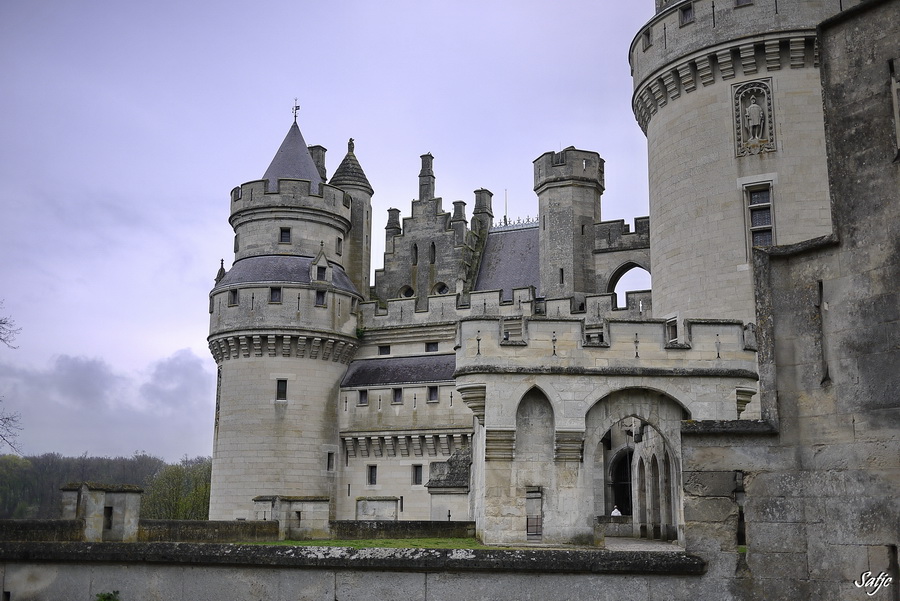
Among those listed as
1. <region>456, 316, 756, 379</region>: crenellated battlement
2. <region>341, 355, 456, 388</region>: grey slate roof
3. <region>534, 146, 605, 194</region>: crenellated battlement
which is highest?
<region>534, 146, 605, 194</region>: crenellated battlement

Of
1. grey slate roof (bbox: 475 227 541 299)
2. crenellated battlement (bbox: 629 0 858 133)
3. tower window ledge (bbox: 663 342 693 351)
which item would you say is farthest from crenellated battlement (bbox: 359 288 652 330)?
tower window ledge (bbox: 663 342 693 351)

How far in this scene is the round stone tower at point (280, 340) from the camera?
36.7 metres

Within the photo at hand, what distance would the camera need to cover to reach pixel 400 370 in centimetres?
3878

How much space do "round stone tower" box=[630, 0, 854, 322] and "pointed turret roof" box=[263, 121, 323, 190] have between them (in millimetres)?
18381

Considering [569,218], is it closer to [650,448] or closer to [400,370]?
[400,370]

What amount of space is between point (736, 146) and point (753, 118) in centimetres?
83

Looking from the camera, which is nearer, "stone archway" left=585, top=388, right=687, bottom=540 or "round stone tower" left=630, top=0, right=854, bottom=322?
"stone archway" left=585, top=388, right=687, bottom=540

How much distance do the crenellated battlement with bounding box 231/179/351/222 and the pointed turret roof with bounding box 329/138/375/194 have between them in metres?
4.78

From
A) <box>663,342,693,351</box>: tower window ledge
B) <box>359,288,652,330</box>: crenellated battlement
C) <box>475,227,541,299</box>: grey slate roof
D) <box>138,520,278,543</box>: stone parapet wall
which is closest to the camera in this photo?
<box>663,342,693,351</box>: tower window ledge

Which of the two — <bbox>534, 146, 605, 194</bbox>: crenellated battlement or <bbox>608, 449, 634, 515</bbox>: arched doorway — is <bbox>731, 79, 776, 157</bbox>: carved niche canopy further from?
<bbox>534, 146, 605, 194</bbox>: crenellated battlement

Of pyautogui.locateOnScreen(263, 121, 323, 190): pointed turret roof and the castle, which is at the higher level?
pyautogui.locateOnScreen(263, 121, 323, 190): pointed turret roof

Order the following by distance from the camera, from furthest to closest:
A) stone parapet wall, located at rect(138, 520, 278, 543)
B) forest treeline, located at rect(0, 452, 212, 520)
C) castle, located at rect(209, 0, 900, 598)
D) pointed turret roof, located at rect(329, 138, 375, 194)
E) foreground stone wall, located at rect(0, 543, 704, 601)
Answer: forest treeline, located at rect(0, 452, 212, 520)
pointed turret roof, located at rect(329, 138, 375, 194)
stone parapet wall, located at rect(138, 520, 278, 543)
foreground stone wall, located at rect(0, 543, 704, 601)
castle, located at rect(209, 0, 900, 598)

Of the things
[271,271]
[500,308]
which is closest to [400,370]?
[500,308]

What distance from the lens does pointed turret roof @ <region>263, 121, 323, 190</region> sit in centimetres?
4028
